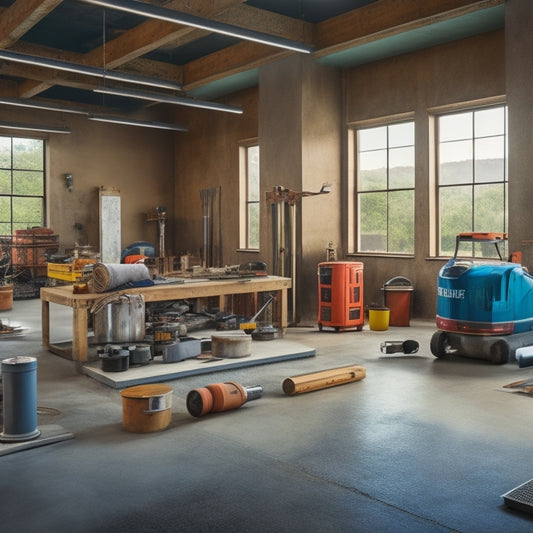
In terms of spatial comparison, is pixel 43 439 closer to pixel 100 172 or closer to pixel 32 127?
pixel 32 127

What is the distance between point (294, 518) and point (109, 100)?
13889mm

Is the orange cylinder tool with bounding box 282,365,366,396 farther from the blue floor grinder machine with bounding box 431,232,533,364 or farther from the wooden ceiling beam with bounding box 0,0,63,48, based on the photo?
the wooden ceiling beam with bounding box 0,0,63,48

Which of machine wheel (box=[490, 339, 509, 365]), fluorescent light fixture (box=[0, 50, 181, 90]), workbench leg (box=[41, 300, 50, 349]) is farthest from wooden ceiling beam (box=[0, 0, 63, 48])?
machine wheel (box=[490, 339, 509, 365])

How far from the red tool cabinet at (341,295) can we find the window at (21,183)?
832 centimetres

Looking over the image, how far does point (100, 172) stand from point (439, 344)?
422 inches

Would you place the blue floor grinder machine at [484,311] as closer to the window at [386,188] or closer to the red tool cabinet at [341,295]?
the red tool cabinet at [341,295]

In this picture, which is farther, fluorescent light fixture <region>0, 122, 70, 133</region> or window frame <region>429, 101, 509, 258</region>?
fluorescent light fixture <region>0, 122, 70, 133</region>

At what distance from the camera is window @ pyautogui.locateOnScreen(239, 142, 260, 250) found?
44.9 ft

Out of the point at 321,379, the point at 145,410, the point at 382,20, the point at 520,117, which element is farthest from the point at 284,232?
the point at 145,410

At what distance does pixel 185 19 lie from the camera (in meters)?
7.42

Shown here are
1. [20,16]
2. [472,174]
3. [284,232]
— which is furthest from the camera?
[284,232]

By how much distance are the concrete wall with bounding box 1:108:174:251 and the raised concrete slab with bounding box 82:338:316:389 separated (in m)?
8.93

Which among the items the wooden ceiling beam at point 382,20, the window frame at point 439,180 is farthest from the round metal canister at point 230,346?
the wooden ceiling beam at point 382,20

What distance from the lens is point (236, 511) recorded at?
3184 millimetres
